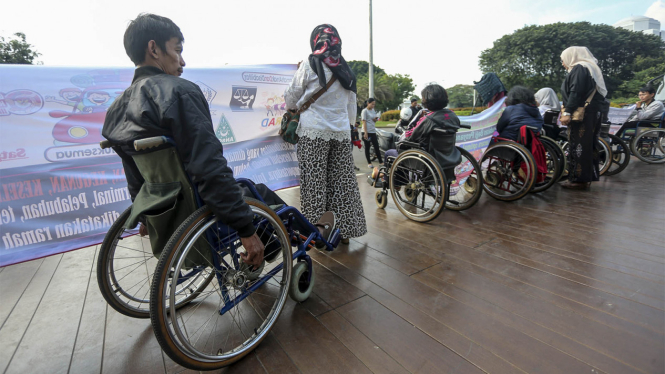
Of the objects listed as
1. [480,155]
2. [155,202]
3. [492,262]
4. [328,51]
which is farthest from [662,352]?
[480,155]

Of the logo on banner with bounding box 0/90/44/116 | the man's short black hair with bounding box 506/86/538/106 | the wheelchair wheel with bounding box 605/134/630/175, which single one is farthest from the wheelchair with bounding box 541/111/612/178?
the logo on banner with bounding box 0/90/44/116

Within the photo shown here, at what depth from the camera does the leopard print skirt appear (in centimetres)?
248

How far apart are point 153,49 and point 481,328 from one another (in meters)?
1.85

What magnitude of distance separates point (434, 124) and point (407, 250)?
126 cm

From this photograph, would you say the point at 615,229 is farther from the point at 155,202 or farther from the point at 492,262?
the point at 155,202

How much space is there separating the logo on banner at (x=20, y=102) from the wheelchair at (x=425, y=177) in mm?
2779

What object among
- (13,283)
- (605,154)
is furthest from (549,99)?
(13,283)

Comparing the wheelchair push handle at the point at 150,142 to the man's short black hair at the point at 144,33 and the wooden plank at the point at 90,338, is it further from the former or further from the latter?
the wooden plank at the point at 90,338

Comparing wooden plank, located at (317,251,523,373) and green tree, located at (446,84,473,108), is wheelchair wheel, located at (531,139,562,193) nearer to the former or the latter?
wooden plank, located at (317,251,523,373)

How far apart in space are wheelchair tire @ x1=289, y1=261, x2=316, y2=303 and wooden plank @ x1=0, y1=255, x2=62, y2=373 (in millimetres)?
1270

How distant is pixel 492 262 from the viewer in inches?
87.9

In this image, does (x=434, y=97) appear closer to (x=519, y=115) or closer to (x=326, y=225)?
(x=519, y=115)

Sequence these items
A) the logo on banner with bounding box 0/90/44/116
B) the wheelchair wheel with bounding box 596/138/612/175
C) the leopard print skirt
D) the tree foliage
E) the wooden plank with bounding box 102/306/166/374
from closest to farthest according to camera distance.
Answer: the wooden plank with bounding box 102/306/166/374 → the logo on banner with bounding box 0/90/44/116 → the leopard print skirt → the wheelchair wheel with bounding box 596/138/612/175 → the tree foliage

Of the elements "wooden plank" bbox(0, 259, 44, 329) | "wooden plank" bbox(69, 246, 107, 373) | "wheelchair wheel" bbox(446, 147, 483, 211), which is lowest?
"wooden plank" bbox(0, 259, 44, 329)
